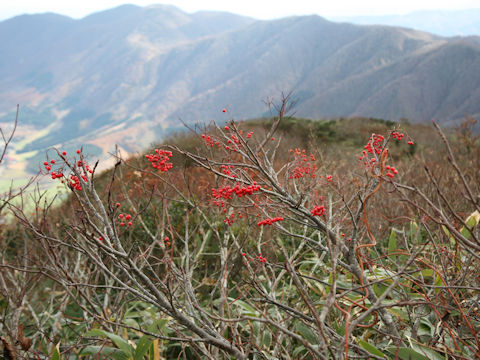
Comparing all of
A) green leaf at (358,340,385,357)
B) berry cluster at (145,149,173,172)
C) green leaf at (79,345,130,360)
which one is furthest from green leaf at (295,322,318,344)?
berry cluster at (145,149,173,172)

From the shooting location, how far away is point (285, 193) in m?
2.06

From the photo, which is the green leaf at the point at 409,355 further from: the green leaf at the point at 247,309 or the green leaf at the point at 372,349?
the green leaf at the point at 247,309

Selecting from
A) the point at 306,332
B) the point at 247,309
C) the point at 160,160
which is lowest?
the point at 247,309

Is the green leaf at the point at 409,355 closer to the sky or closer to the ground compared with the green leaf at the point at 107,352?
closer to the sky

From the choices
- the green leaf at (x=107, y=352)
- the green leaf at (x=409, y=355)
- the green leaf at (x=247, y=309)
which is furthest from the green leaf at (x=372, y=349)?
the green leaf at (x=107, y=352)

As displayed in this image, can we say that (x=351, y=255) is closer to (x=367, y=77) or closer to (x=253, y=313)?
(x=253, y=313)

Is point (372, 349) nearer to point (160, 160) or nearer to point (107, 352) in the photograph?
point (160, 160)

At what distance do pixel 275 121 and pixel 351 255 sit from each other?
3.26ft

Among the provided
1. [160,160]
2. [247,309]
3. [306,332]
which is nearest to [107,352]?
[247,309]

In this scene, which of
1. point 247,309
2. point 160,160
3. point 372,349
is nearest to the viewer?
point 372,349

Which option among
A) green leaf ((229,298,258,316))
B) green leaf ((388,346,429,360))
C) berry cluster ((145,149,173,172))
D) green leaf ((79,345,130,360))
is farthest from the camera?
green leaf ((229,298,258,316))

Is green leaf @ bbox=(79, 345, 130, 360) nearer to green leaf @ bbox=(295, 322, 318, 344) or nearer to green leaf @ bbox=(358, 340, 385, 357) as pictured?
green leaf @ bbox=(295, 322, 318, 344)

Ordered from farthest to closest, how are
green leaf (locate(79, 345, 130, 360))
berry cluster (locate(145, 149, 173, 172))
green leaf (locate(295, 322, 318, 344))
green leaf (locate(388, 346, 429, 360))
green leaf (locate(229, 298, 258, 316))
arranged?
green leaf (locate(229, 298, 258, 316)) → green leaf (locate(295, 322, 318, 344)) → green leaf (locate(79, 345, 130, 360)) → berry cluster (locate(145, 149, 173, 172)) → green leaf (locate(388, 346, 429, 360))

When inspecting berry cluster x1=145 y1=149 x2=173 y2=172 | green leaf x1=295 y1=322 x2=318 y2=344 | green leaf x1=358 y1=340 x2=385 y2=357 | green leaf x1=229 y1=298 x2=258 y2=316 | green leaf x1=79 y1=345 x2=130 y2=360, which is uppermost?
berry cluster x1=145 y1=149 x2=173 y2=172
